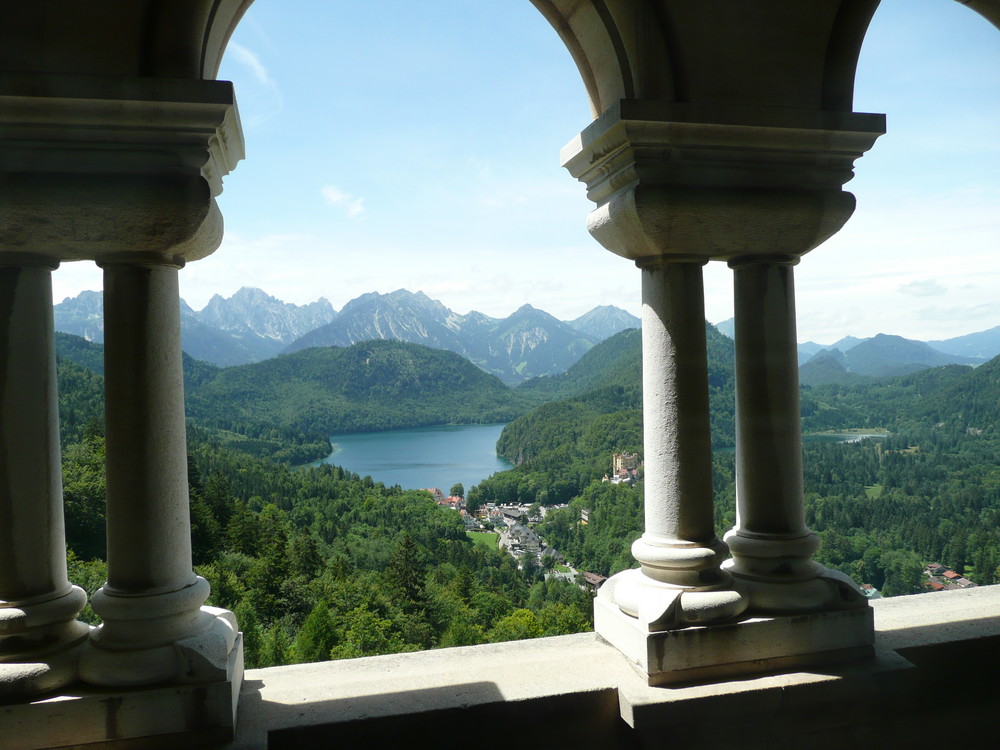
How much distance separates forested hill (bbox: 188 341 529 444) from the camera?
149 metres

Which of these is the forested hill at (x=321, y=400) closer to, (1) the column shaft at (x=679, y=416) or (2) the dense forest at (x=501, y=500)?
(2) the dense forest at (x=501, y=500)

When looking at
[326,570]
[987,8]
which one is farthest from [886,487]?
[987,8]

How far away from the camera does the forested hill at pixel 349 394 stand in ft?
488

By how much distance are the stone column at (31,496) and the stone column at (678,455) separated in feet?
10.7

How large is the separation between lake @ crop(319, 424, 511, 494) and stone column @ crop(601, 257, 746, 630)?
280ft

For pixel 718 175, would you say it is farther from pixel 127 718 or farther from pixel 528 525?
pixel 528 525

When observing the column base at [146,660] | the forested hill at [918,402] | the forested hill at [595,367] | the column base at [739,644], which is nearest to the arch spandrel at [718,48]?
the column base at [739,644]

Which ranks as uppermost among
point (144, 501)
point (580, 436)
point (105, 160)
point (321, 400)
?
point (105, 160)

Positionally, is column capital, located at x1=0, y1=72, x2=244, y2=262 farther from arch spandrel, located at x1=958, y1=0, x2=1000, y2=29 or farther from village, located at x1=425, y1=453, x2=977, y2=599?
village, located at x1=425, y1=453, x2=977, y2=599

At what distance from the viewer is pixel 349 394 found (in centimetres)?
18225

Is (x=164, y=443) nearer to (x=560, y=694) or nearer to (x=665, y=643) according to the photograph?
(x=560, y=694)

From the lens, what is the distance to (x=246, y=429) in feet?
364

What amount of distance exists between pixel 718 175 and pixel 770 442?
179cm

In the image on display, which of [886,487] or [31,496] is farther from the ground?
[31,496]
